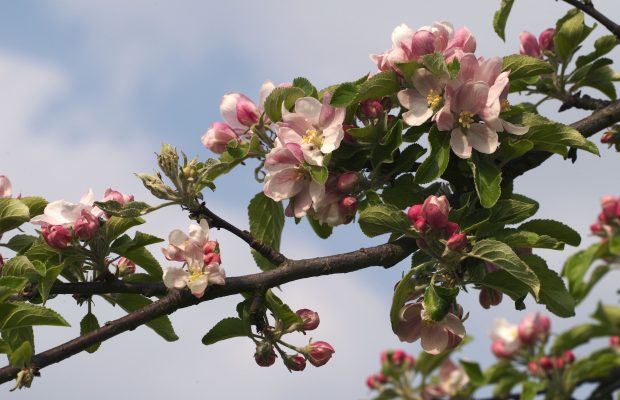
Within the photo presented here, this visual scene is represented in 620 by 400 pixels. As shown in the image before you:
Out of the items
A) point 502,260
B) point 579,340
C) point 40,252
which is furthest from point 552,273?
point 40,252

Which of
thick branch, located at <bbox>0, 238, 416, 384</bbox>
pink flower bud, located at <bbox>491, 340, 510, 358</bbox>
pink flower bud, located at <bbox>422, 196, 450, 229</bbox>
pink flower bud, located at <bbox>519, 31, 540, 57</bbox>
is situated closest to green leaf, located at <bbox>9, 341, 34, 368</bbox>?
thick branch, located at <bbox>0, 238, 416, 384</bbox>

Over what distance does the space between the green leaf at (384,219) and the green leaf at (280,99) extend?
1.14 ft

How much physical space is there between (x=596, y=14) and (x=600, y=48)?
205 millimetres

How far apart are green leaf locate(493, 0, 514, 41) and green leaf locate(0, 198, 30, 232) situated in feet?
5.75

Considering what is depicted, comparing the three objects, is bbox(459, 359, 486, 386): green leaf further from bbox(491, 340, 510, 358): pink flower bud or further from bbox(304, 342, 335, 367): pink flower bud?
bbox(304, 342, 335, 367): pink flower bud

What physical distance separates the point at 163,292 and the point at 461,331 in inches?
28.6

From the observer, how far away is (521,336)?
3963 mm

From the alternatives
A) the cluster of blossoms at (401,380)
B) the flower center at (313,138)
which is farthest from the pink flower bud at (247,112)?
the cluster of blossoms at (401,380)

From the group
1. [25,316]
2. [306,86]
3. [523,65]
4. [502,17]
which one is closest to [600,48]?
[502,17]

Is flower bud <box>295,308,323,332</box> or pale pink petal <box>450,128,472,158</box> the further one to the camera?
flower bud <box>295,308,323,332</box>

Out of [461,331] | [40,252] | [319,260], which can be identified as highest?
[40,252]

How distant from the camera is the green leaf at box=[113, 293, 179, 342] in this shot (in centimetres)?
228

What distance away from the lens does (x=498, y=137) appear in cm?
214

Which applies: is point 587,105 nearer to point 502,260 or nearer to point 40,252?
point 502,260
